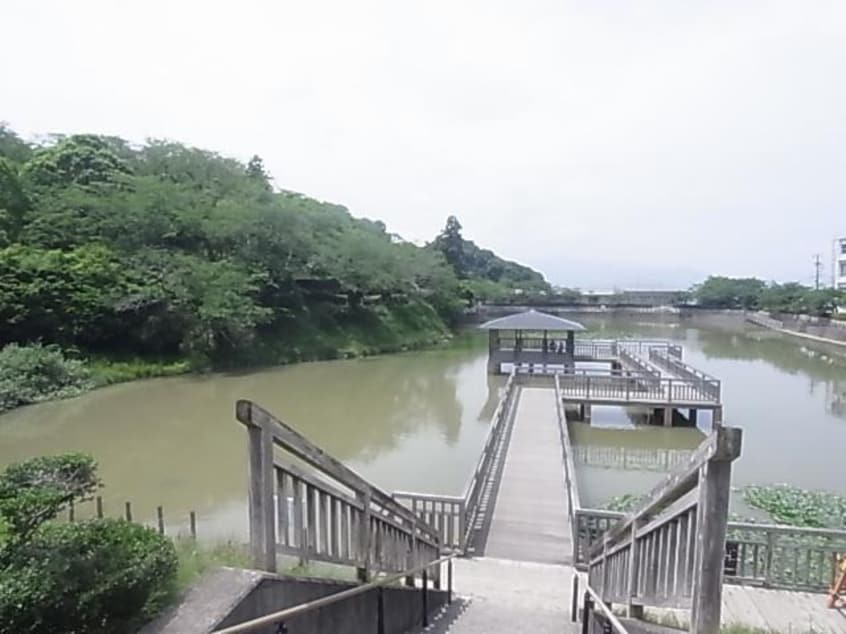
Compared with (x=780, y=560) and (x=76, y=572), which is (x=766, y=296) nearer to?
(x=780, y=560)

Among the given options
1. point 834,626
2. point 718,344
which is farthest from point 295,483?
point 718,344

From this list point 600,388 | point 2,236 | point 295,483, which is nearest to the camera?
point 295,483

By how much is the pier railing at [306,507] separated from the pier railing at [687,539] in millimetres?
1418

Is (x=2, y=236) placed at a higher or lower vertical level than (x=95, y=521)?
higher

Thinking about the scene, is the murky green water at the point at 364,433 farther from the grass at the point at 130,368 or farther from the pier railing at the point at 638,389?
the pier railing at the point at 638,389

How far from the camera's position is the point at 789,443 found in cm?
1341

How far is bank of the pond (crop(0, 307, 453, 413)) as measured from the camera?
53.1 ft

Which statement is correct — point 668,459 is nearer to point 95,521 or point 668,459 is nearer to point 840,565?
point 840,565

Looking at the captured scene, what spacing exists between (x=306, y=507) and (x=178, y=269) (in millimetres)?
22099

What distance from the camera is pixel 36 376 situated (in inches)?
643

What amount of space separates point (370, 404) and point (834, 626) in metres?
13.8

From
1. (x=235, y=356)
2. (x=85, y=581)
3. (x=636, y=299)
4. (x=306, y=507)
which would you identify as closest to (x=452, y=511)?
(x=306, y=507)

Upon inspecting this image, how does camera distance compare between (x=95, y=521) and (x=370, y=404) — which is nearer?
(x=95, y=521)

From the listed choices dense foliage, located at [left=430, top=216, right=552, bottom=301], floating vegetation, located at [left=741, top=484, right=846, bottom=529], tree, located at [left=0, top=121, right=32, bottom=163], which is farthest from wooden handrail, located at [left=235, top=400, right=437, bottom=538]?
dense foliage, located at [left=430, top=216, right=552, bottom=301]
